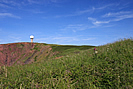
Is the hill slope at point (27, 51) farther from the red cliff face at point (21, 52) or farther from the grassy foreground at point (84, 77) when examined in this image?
the grassy foreground at point (84, 77)

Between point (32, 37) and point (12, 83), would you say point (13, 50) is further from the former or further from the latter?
point (12, 83)

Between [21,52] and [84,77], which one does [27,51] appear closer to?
[21,52]

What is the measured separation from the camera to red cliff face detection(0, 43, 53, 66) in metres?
10.9

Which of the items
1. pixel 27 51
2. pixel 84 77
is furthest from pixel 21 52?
pixel 84 77

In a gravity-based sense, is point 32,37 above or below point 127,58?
above

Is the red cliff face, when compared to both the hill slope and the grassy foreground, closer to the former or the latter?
the hill slope

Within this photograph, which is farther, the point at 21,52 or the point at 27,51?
the point at 21,52

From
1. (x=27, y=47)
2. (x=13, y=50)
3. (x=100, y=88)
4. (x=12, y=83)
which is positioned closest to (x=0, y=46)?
(x=13, y=50)

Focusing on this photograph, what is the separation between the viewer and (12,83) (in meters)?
4.26

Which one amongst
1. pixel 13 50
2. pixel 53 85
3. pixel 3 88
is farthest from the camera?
pixel 13 50

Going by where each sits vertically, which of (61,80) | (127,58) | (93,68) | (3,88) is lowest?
(3,88)

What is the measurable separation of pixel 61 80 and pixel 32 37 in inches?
439

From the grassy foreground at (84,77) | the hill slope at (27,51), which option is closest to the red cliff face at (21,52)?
the hill slope at (27,51)

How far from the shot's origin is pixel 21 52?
41.7ft
